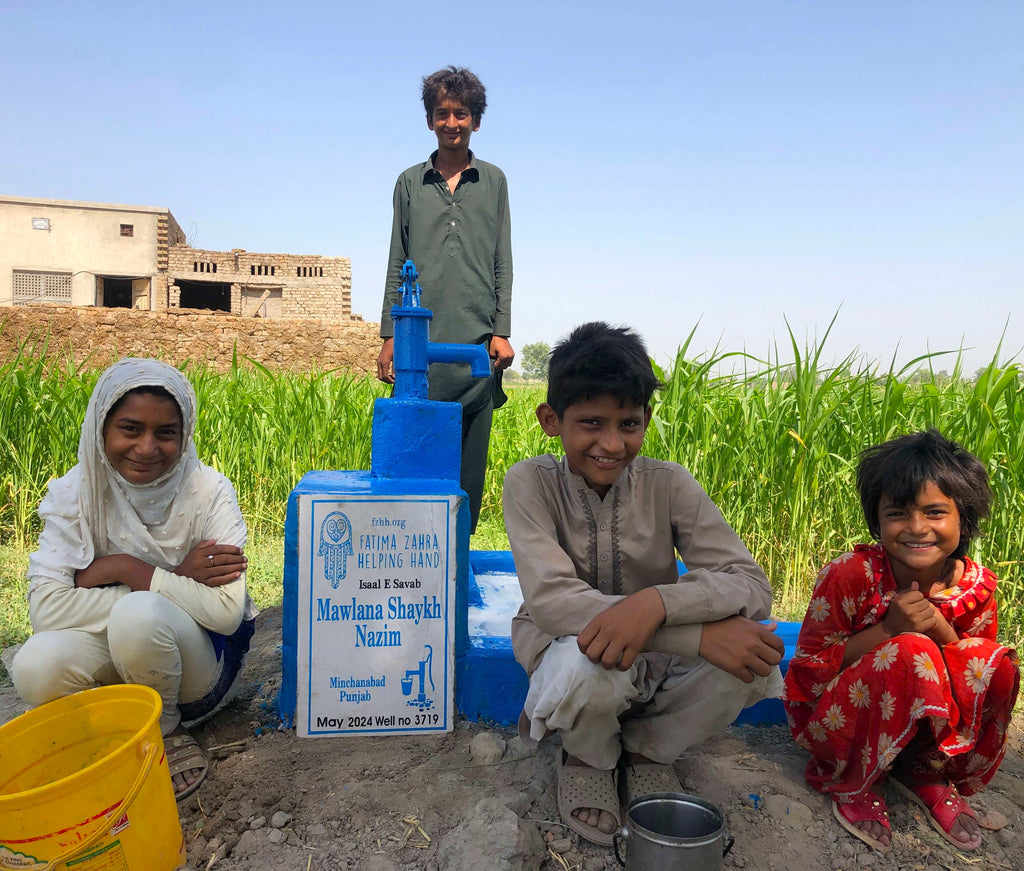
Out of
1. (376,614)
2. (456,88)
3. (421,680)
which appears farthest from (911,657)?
(456,88)

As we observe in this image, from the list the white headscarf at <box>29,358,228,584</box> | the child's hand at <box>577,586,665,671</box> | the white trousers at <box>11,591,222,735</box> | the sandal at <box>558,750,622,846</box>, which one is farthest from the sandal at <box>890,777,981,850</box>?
the white headscarf at <box>29,358,228,584</box>

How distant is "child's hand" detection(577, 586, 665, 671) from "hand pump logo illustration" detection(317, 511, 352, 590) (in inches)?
32.7

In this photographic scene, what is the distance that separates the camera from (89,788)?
1.31 meters

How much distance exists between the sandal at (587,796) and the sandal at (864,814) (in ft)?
1.81

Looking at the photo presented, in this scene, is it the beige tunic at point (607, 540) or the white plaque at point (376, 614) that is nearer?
the beige tunic at point (607, 540)

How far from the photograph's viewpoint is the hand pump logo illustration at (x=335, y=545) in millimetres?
2113

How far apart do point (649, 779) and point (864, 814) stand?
52 cm

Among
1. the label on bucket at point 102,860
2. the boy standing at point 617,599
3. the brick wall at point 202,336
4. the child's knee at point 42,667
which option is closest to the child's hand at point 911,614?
the boy standing at point 617,599

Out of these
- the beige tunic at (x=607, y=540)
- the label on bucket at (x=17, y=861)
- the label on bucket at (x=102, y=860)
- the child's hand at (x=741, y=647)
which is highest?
the beige tunic at (x=607, y=540)

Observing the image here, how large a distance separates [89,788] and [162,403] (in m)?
0.90

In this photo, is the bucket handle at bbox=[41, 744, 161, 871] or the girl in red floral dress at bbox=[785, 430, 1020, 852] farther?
the girl in red floral dress at bbox=[785, 430, 1020, 852]

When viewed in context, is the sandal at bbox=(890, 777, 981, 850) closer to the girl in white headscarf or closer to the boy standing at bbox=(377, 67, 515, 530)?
the girl in white headscarf

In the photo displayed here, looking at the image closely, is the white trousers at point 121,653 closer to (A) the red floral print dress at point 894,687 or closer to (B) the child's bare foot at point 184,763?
(B) the child's bare foot at point 184,763

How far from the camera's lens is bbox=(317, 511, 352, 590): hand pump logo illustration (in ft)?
6.93
